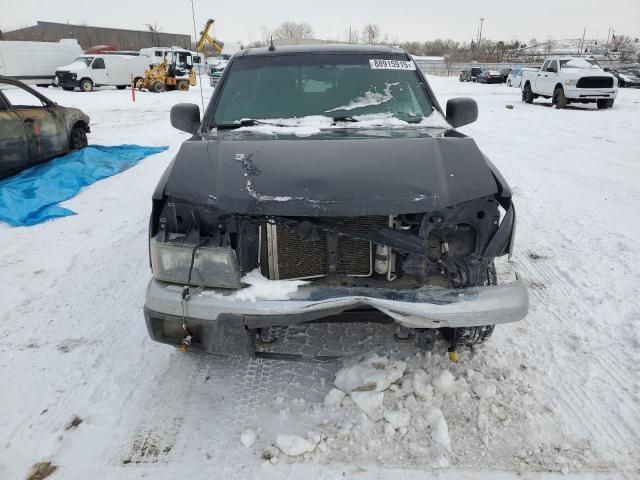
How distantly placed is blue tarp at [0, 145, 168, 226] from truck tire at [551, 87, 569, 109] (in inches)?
559

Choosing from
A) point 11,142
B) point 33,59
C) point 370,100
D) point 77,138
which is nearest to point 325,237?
point 370,100

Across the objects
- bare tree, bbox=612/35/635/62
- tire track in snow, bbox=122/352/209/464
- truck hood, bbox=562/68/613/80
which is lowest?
tire track in snow, bbox=122/352/209/464

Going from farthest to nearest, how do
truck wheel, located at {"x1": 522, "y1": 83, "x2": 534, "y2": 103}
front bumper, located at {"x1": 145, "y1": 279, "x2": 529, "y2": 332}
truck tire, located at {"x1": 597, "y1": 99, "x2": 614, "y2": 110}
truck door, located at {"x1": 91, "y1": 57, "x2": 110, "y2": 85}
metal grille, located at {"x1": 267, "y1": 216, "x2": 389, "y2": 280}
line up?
truck door, located at {"x1": 91, "y1": 57, "x2": 110, "y2": 85} < truck wheel, located at {"x1": 522, "y1": 83, "x2": 534, "y2": 103} < truck tire, located at {"x1": 597, "y1": 99, "x2": 614, "y2": 110} < metal grille, located at {"x1": 267, "y1": 216, "x2": 389, "y2": 280} < front bumper, located at {"x1": 145, "y1": 279, "x2": 529, "y2": 332}

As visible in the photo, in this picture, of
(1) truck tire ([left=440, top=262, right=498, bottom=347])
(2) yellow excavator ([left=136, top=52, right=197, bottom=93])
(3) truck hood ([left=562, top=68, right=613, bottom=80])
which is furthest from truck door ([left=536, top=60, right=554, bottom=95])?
(2) yellow excavator ([left=136, top=52, right=197, bottom=93])

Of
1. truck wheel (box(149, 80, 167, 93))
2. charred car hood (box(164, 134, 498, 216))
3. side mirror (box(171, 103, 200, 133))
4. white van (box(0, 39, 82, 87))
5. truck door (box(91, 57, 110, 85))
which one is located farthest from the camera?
white van (box(0, 39, 82, 87))

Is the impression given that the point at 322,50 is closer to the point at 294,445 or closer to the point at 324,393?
the point at 324,393

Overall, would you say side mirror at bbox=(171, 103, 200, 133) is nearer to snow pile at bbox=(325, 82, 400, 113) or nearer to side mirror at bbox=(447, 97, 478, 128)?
snow pile at bbox=(325, 82, 400, 113)

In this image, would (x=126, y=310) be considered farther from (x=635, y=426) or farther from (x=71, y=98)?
(x=71, y=98)

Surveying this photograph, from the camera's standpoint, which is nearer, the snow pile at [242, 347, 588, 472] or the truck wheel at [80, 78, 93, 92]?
the snow pile at [242, 347, 588, 472]

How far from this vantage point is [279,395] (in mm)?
2555

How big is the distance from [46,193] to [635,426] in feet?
22.0

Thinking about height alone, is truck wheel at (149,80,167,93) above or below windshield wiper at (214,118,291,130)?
below

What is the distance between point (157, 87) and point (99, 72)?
342 centimetres

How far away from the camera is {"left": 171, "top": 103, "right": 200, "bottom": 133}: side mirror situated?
11.9 feet
